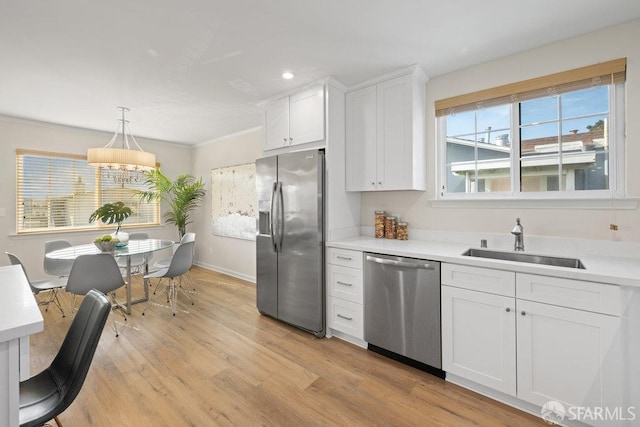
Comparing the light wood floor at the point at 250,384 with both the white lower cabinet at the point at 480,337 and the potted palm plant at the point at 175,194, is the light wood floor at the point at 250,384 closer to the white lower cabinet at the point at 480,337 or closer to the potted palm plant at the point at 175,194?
the white lower cabinet at the point at 480,337

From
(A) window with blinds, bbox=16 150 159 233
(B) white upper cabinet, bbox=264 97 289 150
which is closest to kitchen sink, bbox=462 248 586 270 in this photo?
(B) white upper cabinet, bbox=264 97 289 150

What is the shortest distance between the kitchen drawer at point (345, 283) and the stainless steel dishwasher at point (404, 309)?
0.28 ft

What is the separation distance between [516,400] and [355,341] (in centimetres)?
126

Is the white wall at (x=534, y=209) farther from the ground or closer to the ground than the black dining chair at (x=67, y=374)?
farther from the ground

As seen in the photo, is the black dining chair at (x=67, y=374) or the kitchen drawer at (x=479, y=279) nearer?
the black dining chair at (x=67, y=374)

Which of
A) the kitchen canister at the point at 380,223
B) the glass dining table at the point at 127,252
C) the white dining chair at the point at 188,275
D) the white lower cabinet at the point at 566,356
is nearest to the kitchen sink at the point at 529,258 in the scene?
the white lower cabinet at the point at 566,356

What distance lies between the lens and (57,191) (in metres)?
4.49

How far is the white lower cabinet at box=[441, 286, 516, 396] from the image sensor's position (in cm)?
189

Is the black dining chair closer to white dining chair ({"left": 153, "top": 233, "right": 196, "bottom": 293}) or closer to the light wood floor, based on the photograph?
the light wood floor

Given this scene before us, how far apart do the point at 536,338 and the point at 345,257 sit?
1.47m

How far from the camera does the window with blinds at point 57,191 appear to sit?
4.21m

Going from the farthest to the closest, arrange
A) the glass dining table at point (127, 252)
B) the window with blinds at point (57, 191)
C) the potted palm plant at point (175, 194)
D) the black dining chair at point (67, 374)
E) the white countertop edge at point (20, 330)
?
1. the potted palm plant at point (175, 194)
2. the window with blinds at point (57, 191)
3. the glass dining table at point (127, 252)
4. the black dining chair at point (67, 374)
5. the white countertop edge at point (20, 330)

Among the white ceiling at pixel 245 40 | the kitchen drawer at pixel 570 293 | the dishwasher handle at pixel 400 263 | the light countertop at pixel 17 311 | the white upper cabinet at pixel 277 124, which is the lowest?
the kitchen drawer at pixel 570 293

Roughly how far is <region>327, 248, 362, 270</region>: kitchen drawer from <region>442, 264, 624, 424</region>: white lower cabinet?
2.48ft
